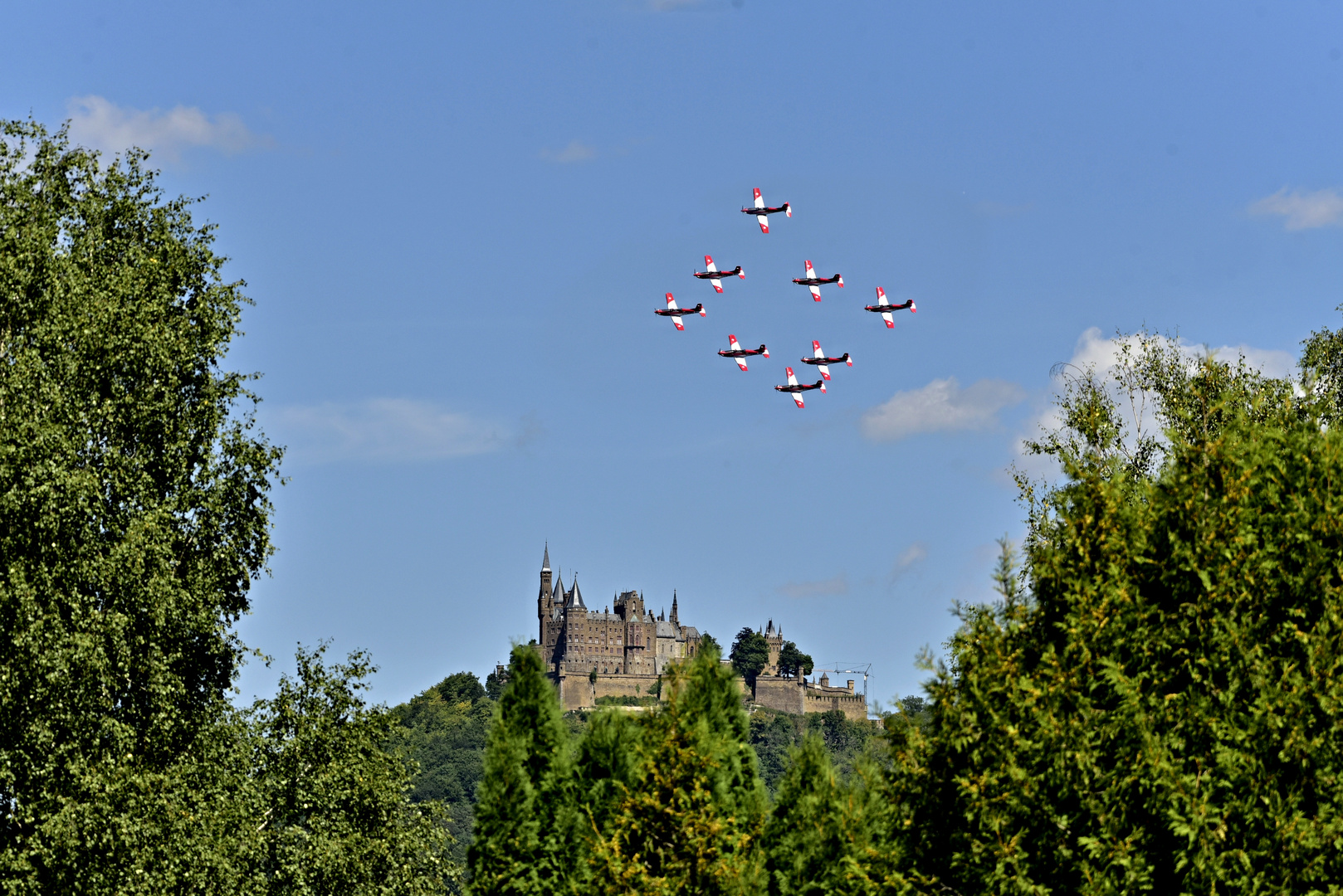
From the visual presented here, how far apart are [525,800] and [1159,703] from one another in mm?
8798

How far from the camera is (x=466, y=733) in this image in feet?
527

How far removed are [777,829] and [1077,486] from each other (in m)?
6.73

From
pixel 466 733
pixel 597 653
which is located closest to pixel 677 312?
pixel 466 733

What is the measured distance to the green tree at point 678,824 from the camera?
18.1 metres

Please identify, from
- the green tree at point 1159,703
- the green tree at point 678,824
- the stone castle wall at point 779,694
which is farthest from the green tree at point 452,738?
the green tree at point 1159,703

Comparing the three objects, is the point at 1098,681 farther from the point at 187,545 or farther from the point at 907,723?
the point at 187,545

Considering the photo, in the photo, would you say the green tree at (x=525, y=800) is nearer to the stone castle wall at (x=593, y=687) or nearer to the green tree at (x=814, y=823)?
the green tree at (x=814, y=823)

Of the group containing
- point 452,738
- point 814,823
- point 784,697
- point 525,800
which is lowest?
point 814,823

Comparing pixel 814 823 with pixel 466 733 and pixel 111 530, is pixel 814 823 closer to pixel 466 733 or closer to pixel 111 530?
pixel 111 530

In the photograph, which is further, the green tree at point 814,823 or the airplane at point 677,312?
the airplane at point 677,312

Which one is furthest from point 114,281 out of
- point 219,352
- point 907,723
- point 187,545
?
point 907,723

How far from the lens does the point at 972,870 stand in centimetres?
1438

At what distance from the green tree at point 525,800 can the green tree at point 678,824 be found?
1.00 m

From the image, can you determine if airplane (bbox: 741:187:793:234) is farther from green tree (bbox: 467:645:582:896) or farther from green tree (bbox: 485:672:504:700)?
green tree (bbox: 485:672:504:700)
